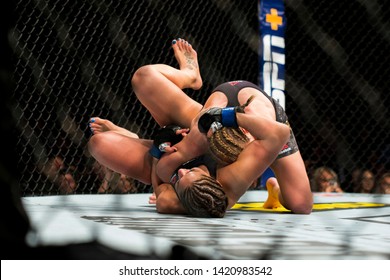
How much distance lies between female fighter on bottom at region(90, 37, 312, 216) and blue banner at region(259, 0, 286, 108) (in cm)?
134

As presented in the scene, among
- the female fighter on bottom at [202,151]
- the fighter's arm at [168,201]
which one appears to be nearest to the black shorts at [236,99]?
the female fighter on bottom at [202,151]

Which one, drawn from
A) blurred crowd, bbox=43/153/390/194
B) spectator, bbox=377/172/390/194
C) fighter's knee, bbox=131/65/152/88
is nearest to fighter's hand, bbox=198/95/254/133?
fighter's knee, bbox=131/65/152/88

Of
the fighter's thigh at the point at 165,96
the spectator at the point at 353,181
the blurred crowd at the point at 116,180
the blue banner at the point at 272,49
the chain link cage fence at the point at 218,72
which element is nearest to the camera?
the fighter's thigh at the point at 165,96

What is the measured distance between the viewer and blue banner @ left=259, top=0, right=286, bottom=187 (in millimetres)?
3342

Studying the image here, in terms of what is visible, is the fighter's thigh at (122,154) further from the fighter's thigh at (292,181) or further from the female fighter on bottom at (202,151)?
the fighter's thigh at (292,181)

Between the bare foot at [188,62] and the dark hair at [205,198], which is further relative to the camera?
the bare foot at [188,62]

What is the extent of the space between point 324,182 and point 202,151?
74.2 inches

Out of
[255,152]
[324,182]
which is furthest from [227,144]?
[324,182]

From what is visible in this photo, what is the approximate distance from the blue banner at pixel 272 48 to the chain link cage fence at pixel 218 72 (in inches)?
7.4

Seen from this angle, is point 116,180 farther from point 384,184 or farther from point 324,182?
point 384,184

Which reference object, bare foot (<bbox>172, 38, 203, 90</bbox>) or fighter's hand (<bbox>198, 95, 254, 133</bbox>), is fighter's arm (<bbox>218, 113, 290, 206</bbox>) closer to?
fighter's hand (<bbox>198, 95, 254, 133</bbox>)

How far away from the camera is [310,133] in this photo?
3820 mm

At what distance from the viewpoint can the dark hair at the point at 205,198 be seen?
151cm
